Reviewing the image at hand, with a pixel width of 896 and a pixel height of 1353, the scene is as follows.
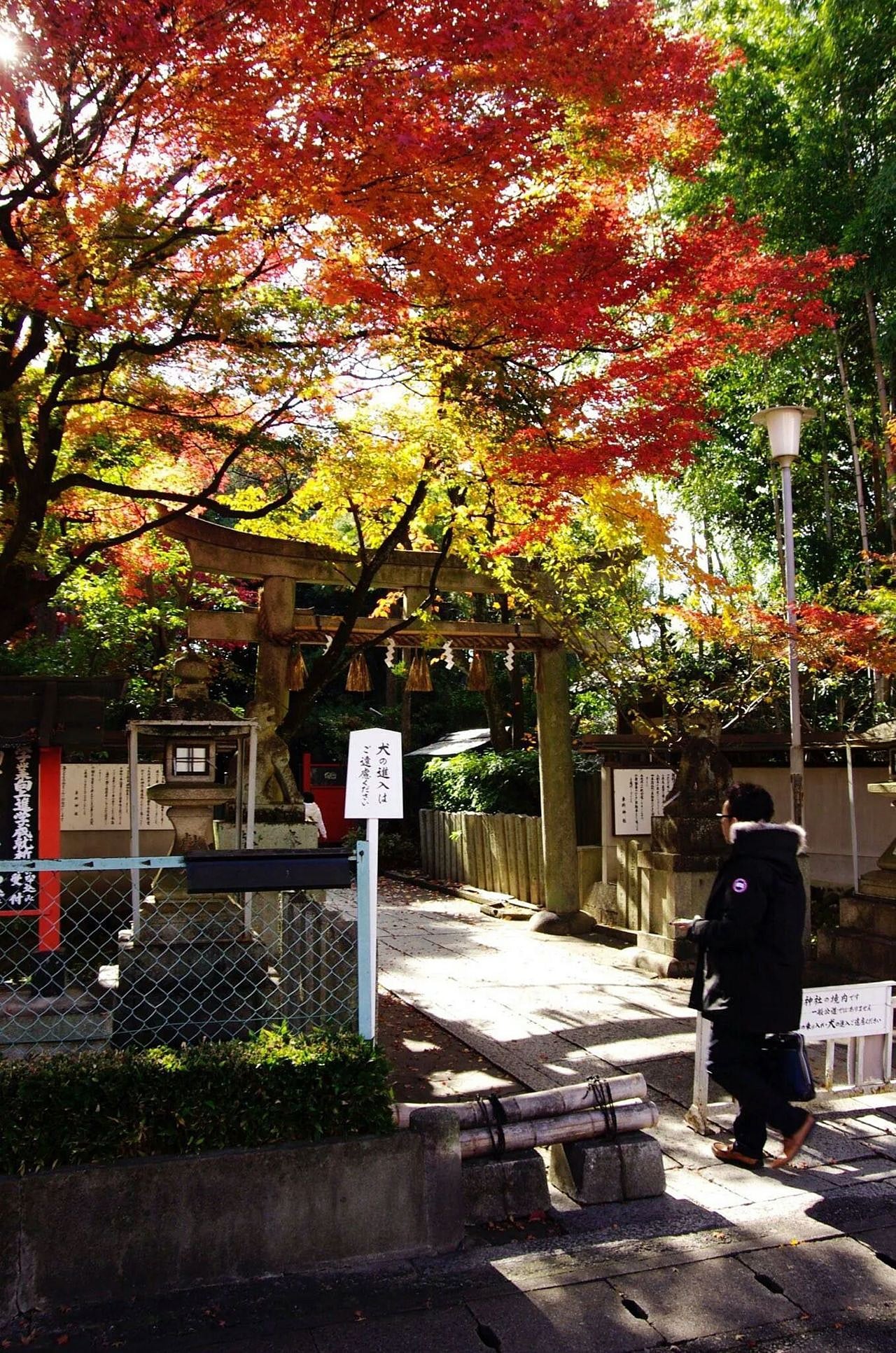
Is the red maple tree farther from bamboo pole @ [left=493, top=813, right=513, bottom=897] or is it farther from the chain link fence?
bamboo pole @ [left=493, top=813, right=513, bottom=897]

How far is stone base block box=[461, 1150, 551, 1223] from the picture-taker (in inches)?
177

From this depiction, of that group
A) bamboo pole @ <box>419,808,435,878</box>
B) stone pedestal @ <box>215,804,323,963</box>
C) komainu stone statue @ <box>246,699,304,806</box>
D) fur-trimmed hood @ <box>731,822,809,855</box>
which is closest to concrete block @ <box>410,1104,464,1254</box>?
fur-trimmed hood @ <box>731,822,809,855</box>

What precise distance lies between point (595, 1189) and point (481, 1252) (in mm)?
699

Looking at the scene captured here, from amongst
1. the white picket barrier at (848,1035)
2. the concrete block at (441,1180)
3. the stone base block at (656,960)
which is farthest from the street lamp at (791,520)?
the concrete block at (441,1180)

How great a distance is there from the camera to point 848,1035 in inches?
223

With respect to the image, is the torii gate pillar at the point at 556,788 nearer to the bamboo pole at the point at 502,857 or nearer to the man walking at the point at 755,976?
the bamboo pole at the point at 502,857

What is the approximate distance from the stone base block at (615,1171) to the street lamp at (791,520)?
4.98m

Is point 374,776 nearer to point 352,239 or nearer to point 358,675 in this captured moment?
point 352,239

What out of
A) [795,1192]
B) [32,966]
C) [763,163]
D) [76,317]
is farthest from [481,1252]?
[763,163]

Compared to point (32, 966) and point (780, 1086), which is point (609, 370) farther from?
point (32, 966)

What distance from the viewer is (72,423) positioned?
26.5ft

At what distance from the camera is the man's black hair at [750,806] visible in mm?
5094

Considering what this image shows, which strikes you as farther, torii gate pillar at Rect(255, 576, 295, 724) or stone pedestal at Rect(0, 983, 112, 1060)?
torii gate pillar at Rect(255, 576, 295, 724)

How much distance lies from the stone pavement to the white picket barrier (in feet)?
0.39
